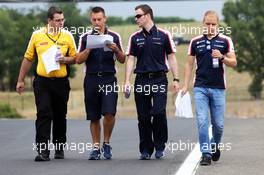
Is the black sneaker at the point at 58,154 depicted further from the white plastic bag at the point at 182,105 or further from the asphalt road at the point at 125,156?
the white plastic bag at the point at 182,105

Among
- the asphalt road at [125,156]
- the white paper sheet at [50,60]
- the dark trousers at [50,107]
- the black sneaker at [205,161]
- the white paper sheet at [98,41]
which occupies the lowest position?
the asphalt road at [125,156]

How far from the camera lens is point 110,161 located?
1308cm

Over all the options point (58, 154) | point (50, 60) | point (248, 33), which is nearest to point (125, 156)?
point (58, 154)

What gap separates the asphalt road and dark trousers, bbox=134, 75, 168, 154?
0.97 ft

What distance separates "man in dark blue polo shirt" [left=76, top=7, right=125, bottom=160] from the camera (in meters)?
13.1

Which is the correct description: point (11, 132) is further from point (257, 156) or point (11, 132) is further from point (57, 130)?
point (257, 156)

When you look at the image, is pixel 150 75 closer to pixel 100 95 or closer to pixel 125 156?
pixel 100 95

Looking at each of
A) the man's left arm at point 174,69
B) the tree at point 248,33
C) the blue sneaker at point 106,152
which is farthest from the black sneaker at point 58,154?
the tree at point 248,33

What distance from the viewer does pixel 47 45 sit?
1338cm

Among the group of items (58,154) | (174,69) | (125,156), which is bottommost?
(125,156)

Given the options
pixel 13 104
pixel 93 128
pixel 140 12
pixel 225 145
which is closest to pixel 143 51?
pixel 140 12

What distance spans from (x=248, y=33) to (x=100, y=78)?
6414cm

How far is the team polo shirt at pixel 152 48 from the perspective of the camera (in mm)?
13008

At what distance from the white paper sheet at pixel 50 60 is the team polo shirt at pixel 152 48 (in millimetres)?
1151
